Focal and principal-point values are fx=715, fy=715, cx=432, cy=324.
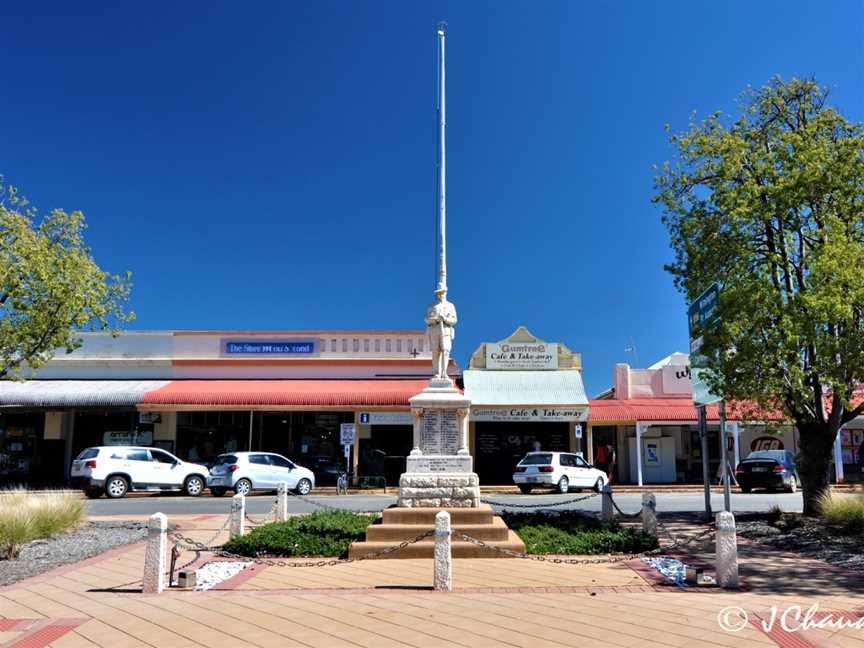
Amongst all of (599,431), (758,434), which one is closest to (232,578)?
(599,431)

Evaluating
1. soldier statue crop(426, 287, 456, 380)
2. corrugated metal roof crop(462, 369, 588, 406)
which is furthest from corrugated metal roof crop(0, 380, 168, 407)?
soldier statue crop(426, 287, 456, 380)

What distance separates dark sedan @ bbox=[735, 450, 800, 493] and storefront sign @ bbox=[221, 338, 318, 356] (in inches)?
662

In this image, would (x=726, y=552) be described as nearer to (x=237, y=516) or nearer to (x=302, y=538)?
(x=302, y=538)

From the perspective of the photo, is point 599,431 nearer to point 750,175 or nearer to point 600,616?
point 750,175

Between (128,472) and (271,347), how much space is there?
28.1 feet

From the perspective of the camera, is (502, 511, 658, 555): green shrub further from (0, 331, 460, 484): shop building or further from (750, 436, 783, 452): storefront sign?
(750, 436, 783, 452): storefront sign

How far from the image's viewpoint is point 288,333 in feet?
97.3

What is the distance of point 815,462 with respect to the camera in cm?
1389

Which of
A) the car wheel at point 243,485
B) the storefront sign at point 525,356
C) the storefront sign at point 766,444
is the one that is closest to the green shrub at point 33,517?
the car wheel at point 243,485

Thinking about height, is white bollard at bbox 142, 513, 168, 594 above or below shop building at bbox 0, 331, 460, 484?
below

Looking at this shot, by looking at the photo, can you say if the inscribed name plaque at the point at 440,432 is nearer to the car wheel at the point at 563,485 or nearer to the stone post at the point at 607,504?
the stone post at the point at 607,504

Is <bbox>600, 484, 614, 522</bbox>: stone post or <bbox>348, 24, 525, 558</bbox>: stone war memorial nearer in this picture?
<bbox>348, 24, 525, 558</bbox>: stone war memorial

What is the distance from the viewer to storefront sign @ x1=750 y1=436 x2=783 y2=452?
29562 mm

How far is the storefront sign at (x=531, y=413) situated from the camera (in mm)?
27328
